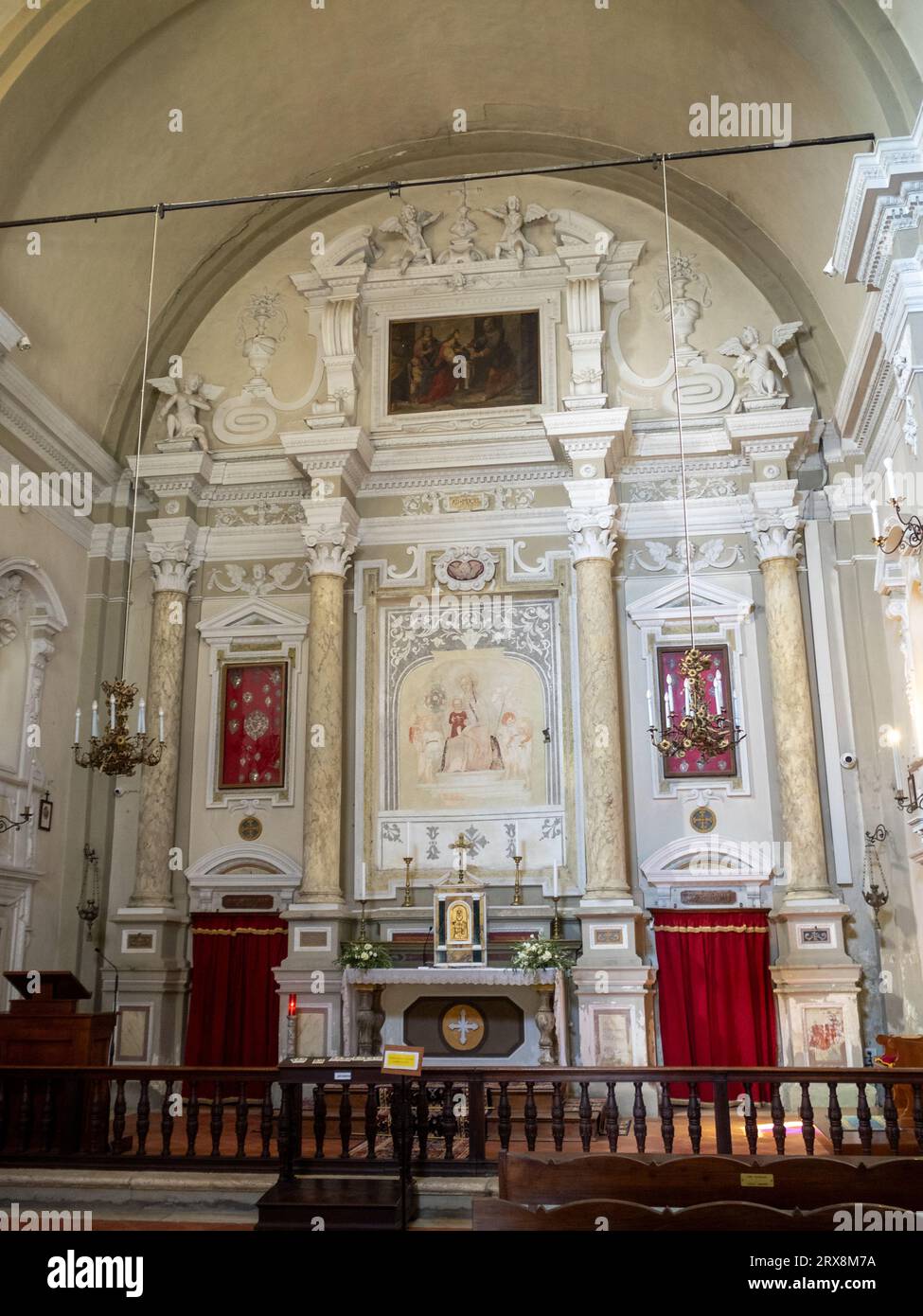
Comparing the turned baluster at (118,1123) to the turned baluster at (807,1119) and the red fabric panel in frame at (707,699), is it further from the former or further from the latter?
the red fabric panel in frame at (707,699)

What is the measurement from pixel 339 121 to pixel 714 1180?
11.5m

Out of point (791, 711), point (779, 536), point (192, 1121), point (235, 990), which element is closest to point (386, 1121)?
point (192, 1121)

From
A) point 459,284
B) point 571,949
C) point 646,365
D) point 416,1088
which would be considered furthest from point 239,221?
point 416,1088

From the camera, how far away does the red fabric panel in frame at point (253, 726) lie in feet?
41.6

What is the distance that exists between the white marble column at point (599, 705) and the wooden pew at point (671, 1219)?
6829mm

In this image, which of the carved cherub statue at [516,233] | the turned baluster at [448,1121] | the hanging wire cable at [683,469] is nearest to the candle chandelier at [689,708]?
the hanging wire cable at [683,469]

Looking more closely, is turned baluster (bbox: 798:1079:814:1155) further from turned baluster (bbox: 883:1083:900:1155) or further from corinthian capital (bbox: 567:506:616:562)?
corinthian capital (bbox: 567:506:616:562)

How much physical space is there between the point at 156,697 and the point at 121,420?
11.0 feet

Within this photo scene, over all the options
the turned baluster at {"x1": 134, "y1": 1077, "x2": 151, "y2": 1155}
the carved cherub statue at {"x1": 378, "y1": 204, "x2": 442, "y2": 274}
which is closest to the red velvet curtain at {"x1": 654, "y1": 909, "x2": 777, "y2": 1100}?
the turned baluster at {"x1": 134, "y1": 1077, "x2": 151, "y2": 1155}

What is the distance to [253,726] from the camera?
12.9m

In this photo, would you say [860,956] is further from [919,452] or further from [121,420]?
[121,420]

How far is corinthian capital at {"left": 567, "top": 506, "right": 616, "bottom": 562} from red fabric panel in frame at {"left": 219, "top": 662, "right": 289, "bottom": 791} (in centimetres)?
347

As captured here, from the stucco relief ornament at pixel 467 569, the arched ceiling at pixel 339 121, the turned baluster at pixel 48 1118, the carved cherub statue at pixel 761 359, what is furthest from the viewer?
the stucco relief ornament at pixel 467 569

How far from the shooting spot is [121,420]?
13578mm
